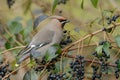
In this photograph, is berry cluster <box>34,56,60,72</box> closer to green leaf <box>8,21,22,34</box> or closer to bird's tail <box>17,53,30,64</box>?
bird's tail <box>17,53,30,64</box>

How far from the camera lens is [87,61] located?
2.90m

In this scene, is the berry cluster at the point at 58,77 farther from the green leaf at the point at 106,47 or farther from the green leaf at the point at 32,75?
the green leaf at the point at 106,47

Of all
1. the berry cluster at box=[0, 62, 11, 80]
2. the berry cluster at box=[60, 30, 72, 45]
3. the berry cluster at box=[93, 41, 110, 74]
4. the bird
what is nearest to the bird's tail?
the bird

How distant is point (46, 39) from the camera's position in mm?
3529

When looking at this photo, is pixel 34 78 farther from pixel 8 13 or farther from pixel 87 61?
pixel 8 13

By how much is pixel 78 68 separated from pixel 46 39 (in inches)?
32.1

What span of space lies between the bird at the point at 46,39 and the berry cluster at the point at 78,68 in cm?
40

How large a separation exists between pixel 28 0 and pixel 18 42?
0.98 metres

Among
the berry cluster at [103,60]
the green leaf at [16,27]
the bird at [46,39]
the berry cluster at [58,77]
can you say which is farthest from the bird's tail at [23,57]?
the green leaf at [16,27]

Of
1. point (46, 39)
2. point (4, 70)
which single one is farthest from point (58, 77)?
point (46, 39)

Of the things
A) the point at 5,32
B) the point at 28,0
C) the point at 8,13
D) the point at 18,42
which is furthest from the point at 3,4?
the point at 18,42

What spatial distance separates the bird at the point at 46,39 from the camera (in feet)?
10.7

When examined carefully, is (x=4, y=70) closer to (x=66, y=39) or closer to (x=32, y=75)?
(x=32, y=75)

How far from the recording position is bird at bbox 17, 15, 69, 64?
3.27m
